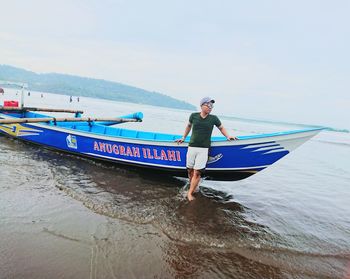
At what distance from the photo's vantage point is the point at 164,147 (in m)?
6.39

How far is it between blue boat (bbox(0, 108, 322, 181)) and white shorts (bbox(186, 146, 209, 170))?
0.38 m

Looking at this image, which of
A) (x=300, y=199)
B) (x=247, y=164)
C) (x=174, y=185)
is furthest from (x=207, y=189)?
(x=300, y=199)

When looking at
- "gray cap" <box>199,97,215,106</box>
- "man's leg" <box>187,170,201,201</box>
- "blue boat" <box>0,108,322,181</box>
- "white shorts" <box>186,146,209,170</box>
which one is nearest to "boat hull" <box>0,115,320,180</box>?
"blue boat" <box>0,108,322,181</box>

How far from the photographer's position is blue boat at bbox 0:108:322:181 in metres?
5.56

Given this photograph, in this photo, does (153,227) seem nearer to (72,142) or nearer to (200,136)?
(200,136)

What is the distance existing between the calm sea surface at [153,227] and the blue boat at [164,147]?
1.63ft

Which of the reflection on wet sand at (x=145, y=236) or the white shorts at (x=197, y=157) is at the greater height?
the white shorts at (x=197, y=157)

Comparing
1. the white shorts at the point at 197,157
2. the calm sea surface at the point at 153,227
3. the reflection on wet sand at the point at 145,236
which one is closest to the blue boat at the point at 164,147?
the white shorts at the point at 197,157

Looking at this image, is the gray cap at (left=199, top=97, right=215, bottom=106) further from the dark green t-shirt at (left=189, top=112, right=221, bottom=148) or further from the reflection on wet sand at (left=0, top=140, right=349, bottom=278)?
the reflection on wet sand at (left=0, top=140, right=349, bottom=278)

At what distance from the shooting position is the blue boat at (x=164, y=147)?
5.56 meters

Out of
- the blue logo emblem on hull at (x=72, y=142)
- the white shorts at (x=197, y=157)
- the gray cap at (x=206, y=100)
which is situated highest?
the gray cap at (x=206, y=100)

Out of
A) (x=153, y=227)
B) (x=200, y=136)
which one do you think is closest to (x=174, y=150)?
(x=200, y=136)

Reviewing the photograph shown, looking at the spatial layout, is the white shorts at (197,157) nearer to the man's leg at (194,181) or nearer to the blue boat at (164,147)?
the man's leg at (194,181)

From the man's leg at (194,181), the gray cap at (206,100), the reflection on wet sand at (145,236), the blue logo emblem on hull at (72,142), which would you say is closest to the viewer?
the reflection on wet sand at (145,236)
